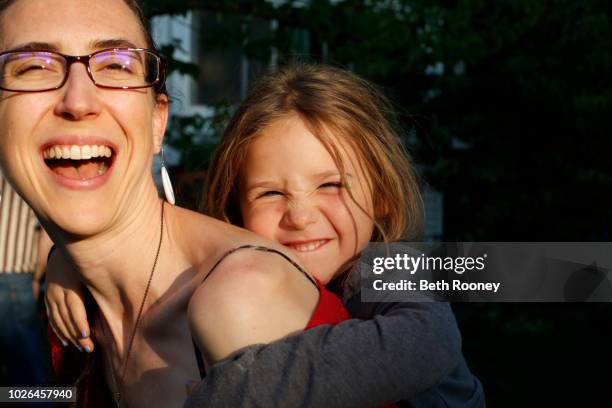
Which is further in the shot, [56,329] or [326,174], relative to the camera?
[326,174]

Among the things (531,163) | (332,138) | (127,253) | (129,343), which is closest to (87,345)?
(129,343)

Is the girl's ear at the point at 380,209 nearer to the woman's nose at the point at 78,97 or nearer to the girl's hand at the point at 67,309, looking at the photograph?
the girl's hand at the point at 67,309

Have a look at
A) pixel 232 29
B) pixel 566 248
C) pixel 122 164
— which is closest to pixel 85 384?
pixel 122 164

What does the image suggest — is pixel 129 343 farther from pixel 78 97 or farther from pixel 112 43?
pixel 112 43

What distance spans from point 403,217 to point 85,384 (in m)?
1.21

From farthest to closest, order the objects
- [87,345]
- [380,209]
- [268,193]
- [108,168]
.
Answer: [380,209]
[268,193]
[87,345]
[108,168]

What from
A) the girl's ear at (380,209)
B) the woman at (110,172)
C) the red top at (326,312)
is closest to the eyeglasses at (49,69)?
the woman at (110,172)

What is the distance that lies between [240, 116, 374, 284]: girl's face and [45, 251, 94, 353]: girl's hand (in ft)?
2.08

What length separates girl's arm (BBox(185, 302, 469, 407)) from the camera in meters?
1.69

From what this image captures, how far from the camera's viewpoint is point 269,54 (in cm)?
548

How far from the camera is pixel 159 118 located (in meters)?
2.42

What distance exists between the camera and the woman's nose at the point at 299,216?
2.77 m

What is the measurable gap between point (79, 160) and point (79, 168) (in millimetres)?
27

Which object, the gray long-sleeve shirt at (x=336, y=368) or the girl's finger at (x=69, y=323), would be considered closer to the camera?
the gray long-sleeve shirt at (x=336, y=368)
